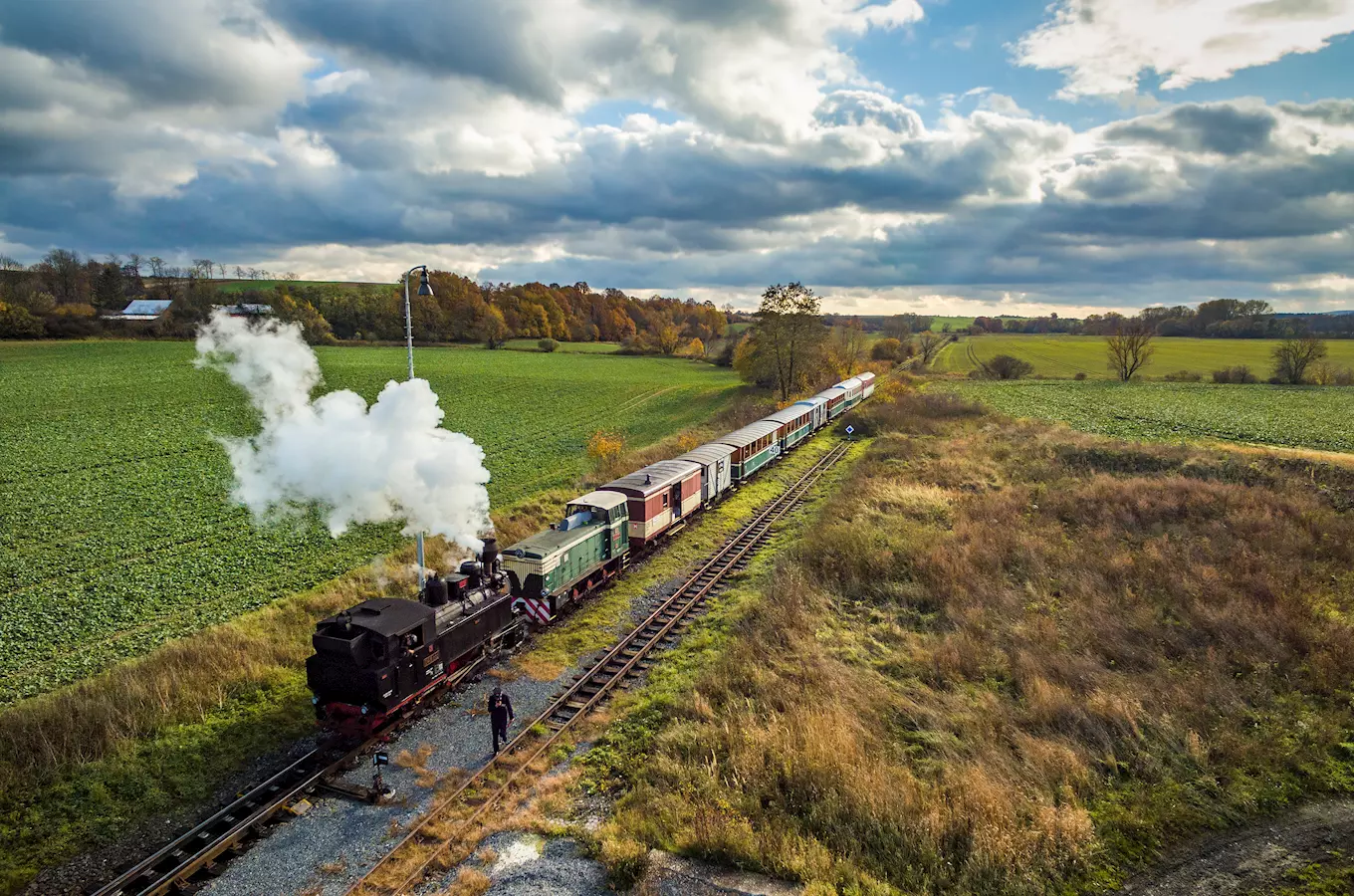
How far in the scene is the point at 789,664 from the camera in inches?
565

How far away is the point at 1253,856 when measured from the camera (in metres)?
8.94

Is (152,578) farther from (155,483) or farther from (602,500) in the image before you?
(602,500)

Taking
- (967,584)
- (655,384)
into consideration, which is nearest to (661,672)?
(967,584)

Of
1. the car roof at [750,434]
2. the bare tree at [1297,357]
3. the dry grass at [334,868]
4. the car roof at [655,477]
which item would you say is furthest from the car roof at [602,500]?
the bare tree at [1297,357]

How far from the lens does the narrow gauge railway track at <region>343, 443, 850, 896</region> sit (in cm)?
938

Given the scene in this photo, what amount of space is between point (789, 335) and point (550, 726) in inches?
1763

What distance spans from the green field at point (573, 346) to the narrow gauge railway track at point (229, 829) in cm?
8878

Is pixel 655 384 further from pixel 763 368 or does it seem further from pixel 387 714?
pixel 387 714

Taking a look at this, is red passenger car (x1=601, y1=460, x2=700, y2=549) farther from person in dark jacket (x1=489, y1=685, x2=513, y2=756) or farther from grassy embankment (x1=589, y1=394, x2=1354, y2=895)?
person in dark jacket (x1=489, y1=685, x2=513, y2=756)

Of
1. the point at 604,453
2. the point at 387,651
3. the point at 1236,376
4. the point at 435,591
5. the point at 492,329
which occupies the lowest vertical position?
the point at 387,651

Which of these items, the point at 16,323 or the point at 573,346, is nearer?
the point at 16,323

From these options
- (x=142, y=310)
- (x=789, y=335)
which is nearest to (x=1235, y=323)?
(x=789, y=335)

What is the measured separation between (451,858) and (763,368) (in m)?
51.6

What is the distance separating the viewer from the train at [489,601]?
1159 cm
